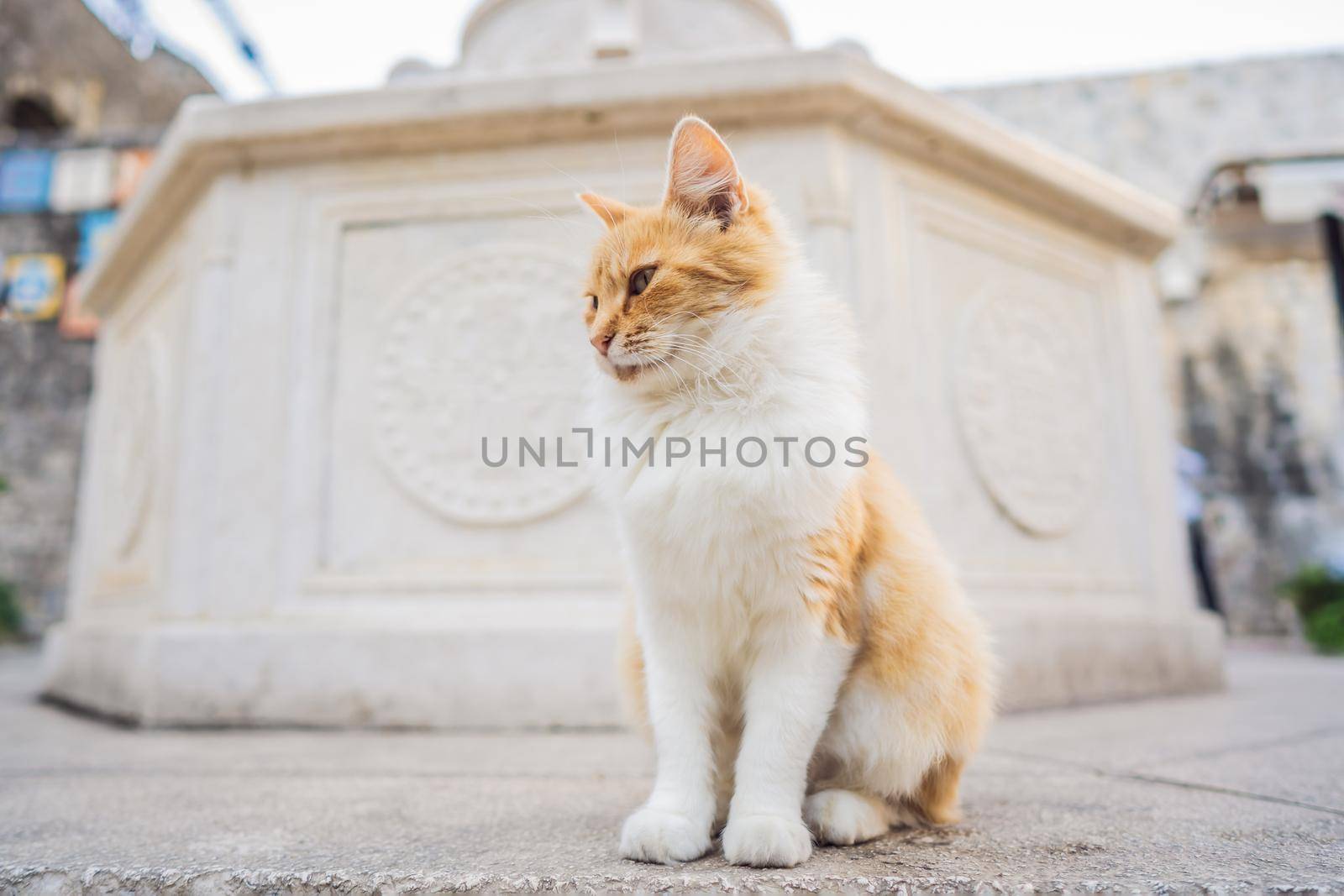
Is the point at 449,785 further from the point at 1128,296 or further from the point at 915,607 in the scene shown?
the point at 1128,296

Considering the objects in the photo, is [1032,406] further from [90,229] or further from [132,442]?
[90,229]

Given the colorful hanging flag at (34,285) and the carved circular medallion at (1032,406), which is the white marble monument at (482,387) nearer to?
the carved circular medallion at (1032,406)

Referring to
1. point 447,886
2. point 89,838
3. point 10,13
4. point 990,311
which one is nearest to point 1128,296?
point 990,311

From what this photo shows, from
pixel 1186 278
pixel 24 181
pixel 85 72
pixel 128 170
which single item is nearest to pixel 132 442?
pixel 128 170

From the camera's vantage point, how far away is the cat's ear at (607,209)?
143 cm

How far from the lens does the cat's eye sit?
129 cm

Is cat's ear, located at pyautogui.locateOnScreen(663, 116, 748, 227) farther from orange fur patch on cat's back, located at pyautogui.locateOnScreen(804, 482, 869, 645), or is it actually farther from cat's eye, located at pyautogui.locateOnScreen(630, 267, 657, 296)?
orange fur patch on cat's back, located at pyautogui.locateOnScreen(804, 482, 869, 645)

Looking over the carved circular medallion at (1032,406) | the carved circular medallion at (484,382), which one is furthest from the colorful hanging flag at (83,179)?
the carved circular medallion at (1032,406)

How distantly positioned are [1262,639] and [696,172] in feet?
33.7

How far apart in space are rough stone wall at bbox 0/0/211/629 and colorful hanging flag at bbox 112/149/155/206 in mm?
206

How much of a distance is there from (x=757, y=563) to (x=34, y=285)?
1396cm

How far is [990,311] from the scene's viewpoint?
3232 millimetres

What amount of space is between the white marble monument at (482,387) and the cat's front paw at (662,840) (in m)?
1.41

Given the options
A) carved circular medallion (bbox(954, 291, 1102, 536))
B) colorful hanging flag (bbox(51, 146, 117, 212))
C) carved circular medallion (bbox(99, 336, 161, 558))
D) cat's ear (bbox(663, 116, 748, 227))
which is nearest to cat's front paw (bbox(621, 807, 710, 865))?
cat's ear (bbox(663, 116, 748, 227))
